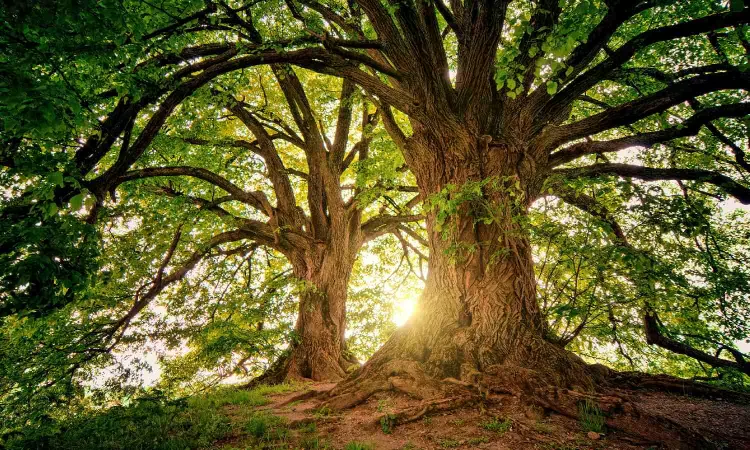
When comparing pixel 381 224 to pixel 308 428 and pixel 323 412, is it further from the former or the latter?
pixel 308 428

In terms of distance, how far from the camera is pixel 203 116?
26.8 ft

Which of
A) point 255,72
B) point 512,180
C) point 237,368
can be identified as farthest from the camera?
point 255,72

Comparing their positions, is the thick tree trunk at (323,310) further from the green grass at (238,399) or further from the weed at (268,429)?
the weed at (268,429)

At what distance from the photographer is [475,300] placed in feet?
14.6

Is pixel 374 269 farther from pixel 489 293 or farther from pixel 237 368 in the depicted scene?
pixel 489 293

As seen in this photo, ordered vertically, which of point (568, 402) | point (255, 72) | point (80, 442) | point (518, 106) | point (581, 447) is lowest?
point (80, 442)

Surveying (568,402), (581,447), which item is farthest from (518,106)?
(581,447)

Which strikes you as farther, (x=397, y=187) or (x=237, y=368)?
(x=397, y=187)

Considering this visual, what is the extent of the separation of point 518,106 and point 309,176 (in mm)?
5452

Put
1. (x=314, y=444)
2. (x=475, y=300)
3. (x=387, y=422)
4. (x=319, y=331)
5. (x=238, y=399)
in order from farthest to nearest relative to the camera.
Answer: (x=319, y=331) → (x=238, y=399) → (x=475, y=300) → (x=387, y=422) → (x=314, y=444)

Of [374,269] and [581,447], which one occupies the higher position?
[374,269]

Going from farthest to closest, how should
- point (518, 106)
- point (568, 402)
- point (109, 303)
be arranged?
point (109, 303) < point (518, 106) < point (568, 402)

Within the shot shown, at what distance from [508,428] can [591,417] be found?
75 cm

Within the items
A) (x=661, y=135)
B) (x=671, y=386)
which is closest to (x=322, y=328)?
(x=671, y=386)
